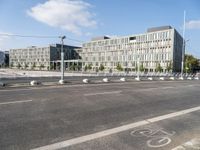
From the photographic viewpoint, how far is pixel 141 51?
111 meters

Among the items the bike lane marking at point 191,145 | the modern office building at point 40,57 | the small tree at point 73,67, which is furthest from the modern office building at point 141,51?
the bike lane marking at point 191,145

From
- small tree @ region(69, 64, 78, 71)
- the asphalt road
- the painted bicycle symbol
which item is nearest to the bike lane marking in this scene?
the asphalt road

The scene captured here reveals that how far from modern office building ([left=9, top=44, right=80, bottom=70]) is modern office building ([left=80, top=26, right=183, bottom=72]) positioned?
21678 mm

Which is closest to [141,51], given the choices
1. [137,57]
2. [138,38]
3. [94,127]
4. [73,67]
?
[137,57]

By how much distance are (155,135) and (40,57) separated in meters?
155

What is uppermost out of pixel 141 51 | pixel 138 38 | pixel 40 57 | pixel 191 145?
pixel 138 38

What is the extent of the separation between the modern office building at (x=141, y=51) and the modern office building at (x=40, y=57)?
71.1 ft

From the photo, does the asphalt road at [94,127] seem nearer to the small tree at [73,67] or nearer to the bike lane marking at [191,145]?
the bike lane marking at [191,145]

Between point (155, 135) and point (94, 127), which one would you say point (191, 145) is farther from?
point (94, 127)

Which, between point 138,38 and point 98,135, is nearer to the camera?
point 98,135

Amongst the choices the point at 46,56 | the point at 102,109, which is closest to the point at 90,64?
the point at 46,56

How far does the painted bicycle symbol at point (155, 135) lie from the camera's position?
17.1 ft

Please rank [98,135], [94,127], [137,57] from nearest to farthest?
[98,135] → [94,127] → [137,57]

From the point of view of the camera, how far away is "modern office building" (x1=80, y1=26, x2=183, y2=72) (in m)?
99.0
